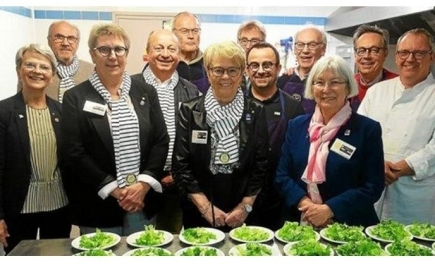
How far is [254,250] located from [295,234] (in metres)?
0.19

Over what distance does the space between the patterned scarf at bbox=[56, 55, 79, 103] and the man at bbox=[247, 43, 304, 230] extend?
650mm

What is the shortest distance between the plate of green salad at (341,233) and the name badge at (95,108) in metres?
0.87

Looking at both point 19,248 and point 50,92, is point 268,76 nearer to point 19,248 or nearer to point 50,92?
point 50,92

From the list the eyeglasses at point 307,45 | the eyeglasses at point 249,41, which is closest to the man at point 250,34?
the eyeglasses at point 249,41

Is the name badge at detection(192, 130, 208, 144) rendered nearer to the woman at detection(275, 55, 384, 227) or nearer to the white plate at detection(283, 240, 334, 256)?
the woman at detection(275, 55, 384, 227)

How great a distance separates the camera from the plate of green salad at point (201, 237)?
1.31 metres

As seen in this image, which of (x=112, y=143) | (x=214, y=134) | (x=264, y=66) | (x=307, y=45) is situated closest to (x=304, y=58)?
(x=307, y=45)

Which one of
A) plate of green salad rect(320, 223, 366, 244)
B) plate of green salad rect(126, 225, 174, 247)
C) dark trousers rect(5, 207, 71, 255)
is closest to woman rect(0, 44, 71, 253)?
dark trousers rect(5, 207, 71, 255)

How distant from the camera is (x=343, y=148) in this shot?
1441mm

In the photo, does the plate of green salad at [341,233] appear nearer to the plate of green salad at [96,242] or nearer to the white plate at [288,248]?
the white plate at [288,248]

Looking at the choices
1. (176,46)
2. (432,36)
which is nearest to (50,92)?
(176,46)


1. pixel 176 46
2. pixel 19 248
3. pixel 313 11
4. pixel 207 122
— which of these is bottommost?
pixel 19 248

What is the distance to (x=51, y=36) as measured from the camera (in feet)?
4.66

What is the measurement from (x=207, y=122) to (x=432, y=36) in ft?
2.88
